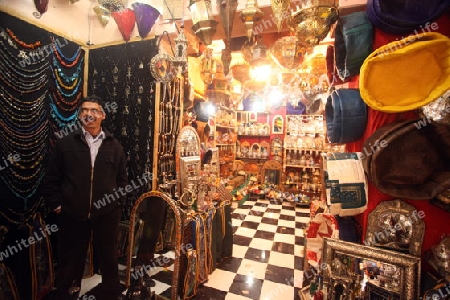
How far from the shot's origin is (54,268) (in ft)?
7.12

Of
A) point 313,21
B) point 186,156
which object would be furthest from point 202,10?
point 186,156

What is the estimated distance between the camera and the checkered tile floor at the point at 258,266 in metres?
2.19

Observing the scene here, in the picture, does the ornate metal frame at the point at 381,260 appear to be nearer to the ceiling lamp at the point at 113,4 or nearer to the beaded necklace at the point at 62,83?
the ceiling lamp at the point at 113,4

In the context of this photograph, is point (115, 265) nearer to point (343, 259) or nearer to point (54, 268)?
point (54, 268)

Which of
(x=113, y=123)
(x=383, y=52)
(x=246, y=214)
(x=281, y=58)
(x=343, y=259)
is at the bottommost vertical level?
(x=246, y=214)

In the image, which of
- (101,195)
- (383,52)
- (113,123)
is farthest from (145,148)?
(383,52)

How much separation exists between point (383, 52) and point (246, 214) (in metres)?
4.05

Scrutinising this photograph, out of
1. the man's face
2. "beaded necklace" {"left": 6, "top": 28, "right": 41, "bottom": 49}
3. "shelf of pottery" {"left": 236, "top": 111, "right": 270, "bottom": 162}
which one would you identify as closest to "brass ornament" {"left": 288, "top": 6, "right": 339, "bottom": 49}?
the man's face

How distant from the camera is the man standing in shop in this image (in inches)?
70.7

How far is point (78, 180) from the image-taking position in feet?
5.91

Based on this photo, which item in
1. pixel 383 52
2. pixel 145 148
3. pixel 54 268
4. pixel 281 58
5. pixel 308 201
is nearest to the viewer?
pixel 383 52

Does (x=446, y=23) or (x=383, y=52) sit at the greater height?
(x=446, y=23)

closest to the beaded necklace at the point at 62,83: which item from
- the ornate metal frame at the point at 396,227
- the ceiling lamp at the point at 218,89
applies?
the ceiling lamp at the point at 218,89

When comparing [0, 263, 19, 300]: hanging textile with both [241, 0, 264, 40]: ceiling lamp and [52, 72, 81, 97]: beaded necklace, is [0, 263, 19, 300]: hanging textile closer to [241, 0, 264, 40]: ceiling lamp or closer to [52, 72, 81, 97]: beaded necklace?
[52, 72, 81, 97]: beaded necklace
